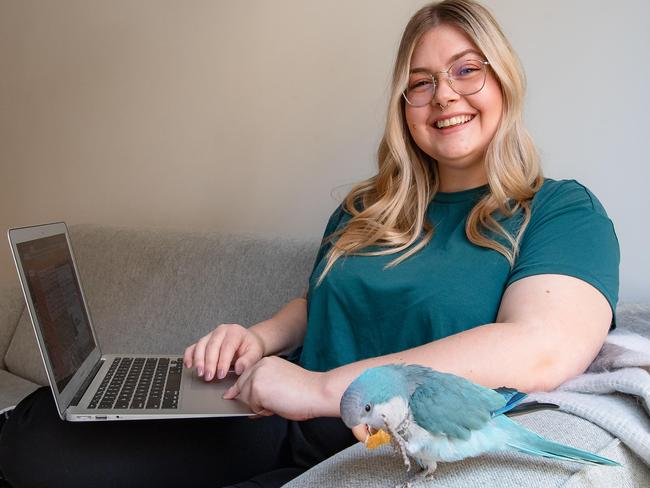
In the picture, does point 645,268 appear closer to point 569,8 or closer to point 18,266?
point 569,8

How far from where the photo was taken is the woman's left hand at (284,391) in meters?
0.80

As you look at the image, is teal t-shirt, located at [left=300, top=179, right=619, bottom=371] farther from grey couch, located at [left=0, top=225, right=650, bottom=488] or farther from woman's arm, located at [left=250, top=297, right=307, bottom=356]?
grey couch, located at [left=0, top=225, right=650, bottom=488]

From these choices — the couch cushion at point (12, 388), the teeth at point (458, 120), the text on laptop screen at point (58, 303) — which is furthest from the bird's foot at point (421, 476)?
the couch cushion at point (12, 388)

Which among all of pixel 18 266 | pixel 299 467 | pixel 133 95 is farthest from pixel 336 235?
pixel 133 95

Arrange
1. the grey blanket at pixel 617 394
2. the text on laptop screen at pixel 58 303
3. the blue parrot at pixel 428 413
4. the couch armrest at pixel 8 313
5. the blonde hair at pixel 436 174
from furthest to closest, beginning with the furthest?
the couch armrest at pixel 8 313 → the blonde hair at pixel 436 174 → the text on laptop screen at pixel 58 303 → the grey blanket at pixel 617 394 → the blue parrot at pixel 428 413

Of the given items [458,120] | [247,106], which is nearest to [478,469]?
[458,120]

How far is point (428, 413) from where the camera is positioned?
583 mm

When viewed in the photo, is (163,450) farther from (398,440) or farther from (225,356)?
(398,440)

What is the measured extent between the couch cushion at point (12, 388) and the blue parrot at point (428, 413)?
128cm

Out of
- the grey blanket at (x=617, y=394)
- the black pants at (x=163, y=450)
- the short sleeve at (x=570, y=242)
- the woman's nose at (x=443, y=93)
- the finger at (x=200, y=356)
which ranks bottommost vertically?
the black pants at (x=163, y=450)

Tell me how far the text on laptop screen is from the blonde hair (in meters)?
0.46

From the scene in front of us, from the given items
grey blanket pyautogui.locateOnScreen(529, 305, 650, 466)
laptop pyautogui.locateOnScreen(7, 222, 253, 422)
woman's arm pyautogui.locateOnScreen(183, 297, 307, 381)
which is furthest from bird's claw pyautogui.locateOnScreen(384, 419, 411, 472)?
woman's arm pyautogui.locateOnScreen(183, 297, 307, 381)

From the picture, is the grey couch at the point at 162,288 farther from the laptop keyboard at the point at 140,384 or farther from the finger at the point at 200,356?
the finger at the point at 200,356

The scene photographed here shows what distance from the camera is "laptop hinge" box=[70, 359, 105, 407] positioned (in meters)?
1.01
